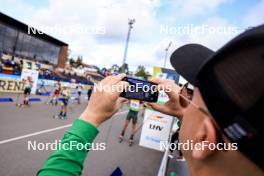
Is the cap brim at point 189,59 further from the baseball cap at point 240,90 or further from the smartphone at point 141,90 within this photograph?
the smartphone at point 141,90

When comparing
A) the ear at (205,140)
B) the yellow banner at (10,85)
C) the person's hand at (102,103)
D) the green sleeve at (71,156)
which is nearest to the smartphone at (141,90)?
the person's hand at (102,103)

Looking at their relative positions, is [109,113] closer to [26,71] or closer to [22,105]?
[22,105]

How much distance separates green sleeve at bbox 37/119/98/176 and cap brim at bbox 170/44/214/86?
51 cm

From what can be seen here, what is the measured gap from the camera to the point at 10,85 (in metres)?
17.1

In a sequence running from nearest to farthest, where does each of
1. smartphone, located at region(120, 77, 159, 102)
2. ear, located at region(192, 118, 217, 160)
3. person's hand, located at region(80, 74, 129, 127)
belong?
ear, located at region(192, 118, 217, 160) < person's hand, located at region(80, 74, 129, 127) < smartphone, located at region(120, 77, 159, 102)

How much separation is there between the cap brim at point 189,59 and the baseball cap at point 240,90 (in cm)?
20

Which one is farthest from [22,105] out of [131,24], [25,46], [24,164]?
[25,46]

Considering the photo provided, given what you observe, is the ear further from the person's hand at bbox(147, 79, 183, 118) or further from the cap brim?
the person's hand at bbox(147, 79, 183, 118)

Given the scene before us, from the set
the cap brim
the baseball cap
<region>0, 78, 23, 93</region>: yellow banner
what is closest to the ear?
the baseball cap

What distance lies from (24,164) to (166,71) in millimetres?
4899

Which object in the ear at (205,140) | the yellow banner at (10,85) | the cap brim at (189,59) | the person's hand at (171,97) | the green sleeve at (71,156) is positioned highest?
the cap brim at (189,59)

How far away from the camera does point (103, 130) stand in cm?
1061

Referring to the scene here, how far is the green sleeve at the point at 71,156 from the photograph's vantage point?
1053 mm

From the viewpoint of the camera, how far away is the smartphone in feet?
5.20
